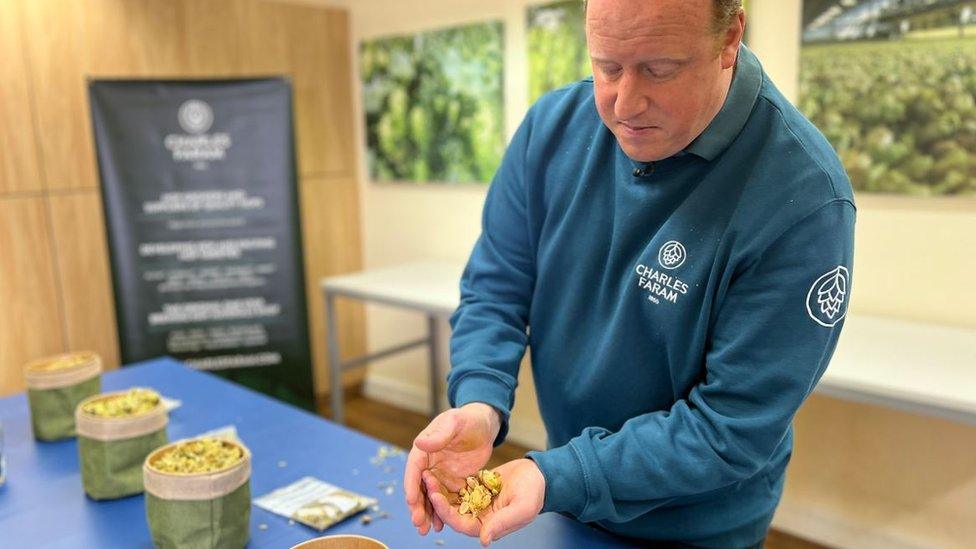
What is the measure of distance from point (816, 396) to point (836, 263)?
1.90 metres

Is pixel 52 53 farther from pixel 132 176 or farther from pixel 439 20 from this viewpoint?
pixel 439 20

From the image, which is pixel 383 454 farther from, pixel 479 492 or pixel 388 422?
pixel 388 422

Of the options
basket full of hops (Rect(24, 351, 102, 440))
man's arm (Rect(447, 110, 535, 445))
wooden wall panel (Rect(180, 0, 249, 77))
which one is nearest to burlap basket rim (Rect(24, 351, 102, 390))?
basket full of hops (Rect(24, 351, 102, 440))

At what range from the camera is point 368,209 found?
4066 millimetres

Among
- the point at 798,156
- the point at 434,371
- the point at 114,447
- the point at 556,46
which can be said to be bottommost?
the point at 434,371

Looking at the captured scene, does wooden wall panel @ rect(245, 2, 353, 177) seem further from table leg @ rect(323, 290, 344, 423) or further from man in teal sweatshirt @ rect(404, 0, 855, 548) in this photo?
man in teal sweatshirt @ rect(404, 0, 855, 548)

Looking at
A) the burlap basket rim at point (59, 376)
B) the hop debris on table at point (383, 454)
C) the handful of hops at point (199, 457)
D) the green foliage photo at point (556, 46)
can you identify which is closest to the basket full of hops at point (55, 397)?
the burlap basket rim at point (59, 376)

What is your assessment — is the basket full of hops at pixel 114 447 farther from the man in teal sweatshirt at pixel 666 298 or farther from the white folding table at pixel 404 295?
the white folding table at pixel 404 295

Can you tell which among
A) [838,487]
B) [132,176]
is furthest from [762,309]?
[132,176]

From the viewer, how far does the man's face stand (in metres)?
0.78

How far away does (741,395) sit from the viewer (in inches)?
33.7

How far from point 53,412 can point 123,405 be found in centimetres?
30

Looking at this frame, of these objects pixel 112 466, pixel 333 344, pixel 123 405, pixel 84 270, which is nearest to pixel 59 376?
pixel 123 405

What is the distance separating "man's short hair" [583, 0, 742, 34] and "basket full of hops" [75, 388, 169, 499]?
116 centimetres
